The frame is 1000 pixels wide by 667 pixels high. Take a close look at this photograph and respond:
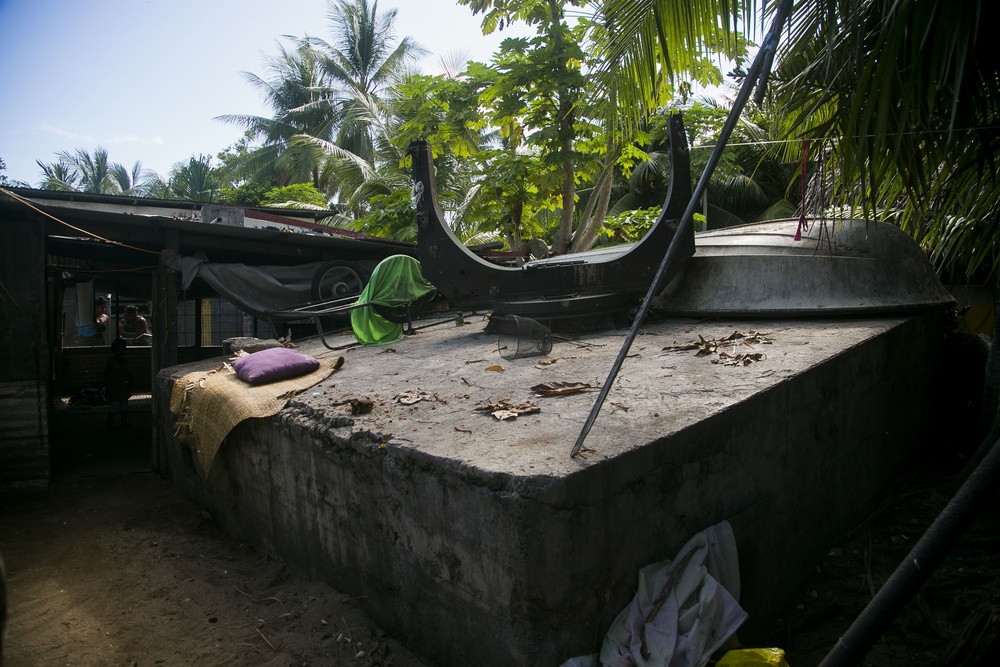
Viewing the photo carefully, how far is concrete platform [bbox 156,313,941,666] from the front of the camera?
2463 mm

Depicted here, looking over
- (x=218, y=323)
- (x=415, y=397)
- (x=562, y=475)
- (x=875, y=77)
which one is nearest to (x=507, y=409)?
(x=415, y=397)

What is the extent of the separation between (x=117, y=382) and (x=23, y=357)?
9.35ft

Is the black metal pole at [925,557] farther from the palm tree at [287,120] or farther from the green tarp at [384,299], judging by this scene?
the palm tree at [287,120]

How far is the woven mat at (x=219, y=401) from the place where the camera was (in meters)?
4.45

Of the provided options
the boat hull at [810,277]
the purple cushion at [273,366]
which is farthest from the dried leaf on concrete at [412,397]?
the boat hull at [810,277]

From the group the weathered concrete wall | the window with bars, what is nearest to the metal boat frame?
the weathered concrete wall

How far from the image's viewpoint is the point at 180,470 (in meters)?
6.67

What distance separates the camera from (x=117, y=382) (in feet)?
32.4

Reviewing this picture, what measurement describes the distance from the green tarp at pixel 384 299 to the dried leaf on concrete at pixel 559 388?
312 centimetres

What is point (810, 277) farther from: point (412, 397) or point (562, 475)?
point (562, 475)

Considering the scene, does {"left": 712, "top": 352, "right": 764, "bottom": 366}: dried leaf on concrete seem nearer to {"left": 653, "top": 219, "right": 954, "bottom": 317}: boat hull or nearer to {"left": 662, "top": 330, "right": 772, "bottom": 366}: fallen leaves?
{"left": 662, "top": 330, "right": 772, "bottom": 366}: fallen leaves

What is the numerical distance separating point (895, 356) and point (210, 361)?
637cm

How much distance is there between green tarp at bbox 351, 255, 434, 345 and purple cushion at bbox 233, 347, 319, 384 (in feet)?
4.31

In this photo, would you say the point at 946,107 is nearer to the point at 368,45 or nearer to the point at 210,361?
the point at 210,361
